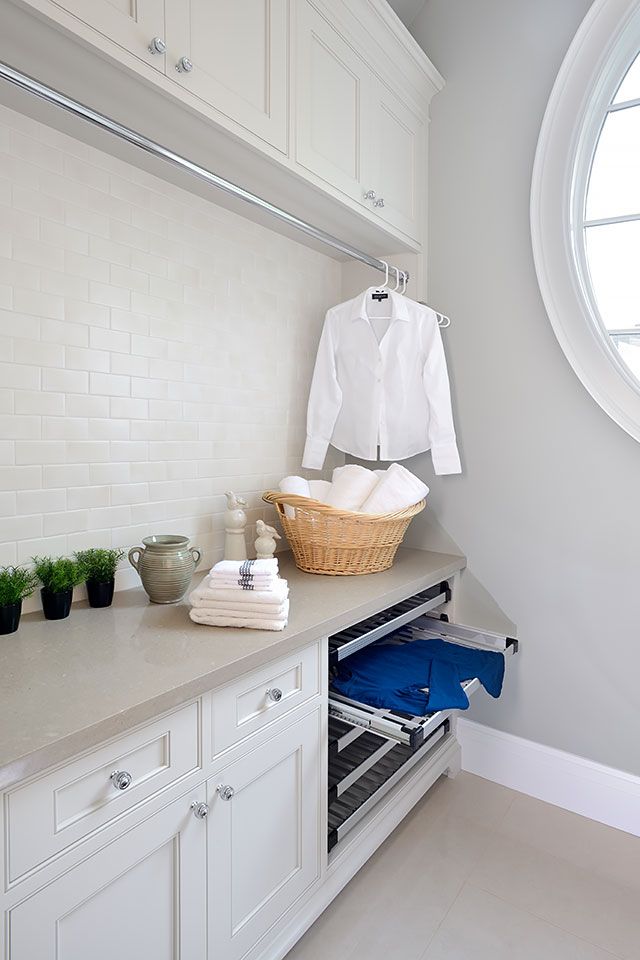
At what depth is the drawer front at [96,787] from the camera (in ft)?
2.85

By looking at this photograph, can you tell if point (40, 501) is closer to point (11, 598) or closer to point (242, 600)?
point (11, 598)

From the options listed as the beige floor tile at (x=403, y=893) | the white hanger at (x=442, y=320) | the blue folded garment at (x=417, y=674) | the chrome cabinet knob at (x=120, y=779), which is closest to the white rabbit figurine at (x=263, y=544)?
the blue folded garment at (x=417, y=674)

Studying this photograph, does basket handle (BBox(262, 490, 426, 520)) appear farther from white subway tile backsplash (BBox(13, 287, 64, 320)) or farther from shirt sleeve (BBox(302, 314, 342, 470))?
white subway tile backsplash (BBox(13, 287, 64, 320))

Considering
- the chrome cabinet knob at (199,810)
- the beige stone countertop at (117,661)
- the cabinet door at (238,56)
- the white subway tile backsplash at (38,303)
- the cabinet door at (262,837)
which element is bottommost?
the cabinet door at (262,837)

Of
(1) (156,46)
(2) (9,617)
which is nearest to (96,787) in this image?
(2) (9,617)

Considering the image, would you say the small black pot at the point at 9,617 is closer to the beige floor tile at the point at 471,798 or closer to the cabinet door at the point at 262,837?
the cabinet door at the point at 262,837

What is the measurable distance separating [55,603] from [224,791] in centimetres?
58

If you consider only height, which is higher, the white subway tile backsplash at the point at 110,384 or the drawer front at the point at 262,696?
the white subway tile backsplash at the point at 110,384

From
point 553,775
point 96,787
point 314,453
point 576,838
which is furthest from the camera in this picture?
point 314,453

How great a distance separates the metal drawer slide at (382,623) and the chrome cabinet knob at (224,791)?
435 mm

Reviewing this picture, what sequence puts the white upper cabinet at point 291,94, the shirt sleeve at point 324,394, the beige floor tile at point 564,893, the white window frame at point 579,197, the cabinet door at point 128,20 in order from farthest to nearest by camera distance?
the shirt sleeve at point 324,394 → the white window frame at point 579,197 → the beige floor tile at point 564,893 → the white upper cabinet at point 291,94 → the cabinet door at point 128,20

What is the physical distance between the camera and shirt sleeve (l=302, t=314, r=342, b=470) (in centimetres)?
226

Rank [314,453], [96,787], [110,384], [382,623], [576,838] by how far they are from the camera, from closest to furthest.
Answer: [96,787] → [110,384] → [382,623] → [576,838] → [314,453]

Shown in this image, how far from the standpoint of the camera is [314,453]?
223 centimetres
